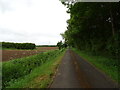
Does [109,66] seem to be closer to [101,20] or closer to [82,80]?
[82,80]

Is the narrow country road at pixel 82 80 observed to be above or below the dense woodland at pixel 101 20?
below

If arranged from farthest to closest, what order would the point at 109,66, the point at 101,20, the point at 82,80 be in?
the point at 101,20, the point at 109,66, the point at 82,80

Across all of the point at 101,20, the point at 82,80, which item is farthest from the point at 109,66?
the point at 101,20

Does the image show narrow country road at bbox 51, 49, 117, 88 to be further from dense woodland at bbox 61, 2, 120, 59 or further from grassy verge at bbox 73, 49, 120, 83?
dense woodland at bbox 61, 2, 120, 59

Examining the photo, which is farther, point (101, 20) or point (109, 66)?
point (101, 20)

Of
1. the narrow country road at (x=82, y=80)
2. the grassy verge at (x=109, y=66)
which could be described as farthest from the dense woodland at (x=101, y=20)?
the narrow country road at (x=82, y=80)

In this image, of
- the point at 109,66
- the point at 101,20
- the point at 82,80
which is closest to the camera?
the point at 82,80

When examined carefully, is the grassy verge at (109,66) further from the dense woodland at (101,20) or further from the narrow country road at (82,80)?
the dense woodland at (101,20)

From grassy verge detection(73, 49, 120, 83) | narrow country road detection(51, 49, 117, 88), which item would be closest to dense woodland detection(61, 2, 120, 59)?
grassy verge detection(73, 49, 120, 83)

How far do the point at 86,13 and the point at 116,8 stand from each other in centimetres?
435

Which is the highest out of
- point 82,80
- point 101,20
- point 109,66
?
point 101,20

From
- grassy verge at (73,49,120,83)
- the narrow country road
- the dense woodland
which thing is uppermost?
the dense woodland

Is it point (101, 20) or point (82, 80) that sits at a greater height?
point (101, 20)

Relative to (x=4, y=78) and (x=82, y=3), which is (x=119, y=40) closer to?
(x=82, y=3)
